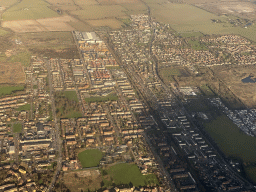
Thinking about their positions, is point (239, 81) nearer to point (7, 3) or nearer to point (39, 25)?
point (39, 25)

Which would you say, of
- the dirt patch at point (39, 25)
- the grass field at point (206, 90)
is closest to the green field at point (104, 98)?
the grass field at point (206, 90)

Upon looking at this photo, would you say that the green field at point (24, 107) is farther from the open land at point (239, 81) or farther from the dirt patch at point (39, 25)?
the open land at point (239, 81)

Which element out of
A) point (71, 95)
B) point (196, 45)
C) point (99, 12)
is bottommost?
point (71, 95)

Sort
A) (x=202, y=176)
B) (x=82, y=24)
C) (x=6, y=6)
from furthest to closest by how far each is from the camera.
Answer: (x=6, y=6), (x=82, y=24), (x=202, y=176)

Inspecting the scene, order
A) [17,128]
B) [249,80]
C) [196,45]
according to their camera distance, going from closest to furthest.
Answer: [17,128] → [249,80] → [196,45]

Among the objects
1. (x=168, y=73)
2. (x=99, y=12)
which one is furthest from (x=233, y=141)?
(x=99, y=12)

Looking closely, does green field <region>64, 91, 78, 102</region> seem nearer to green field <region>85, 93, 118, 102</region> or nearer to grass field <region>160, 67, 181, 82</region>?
green field <region>85, 93, 118, 102</region>

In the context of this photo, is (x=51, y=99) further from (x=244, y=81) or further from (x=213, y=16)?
(x=213, y=16)

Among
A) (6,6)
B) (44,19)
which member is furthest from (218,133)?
(6,6)
